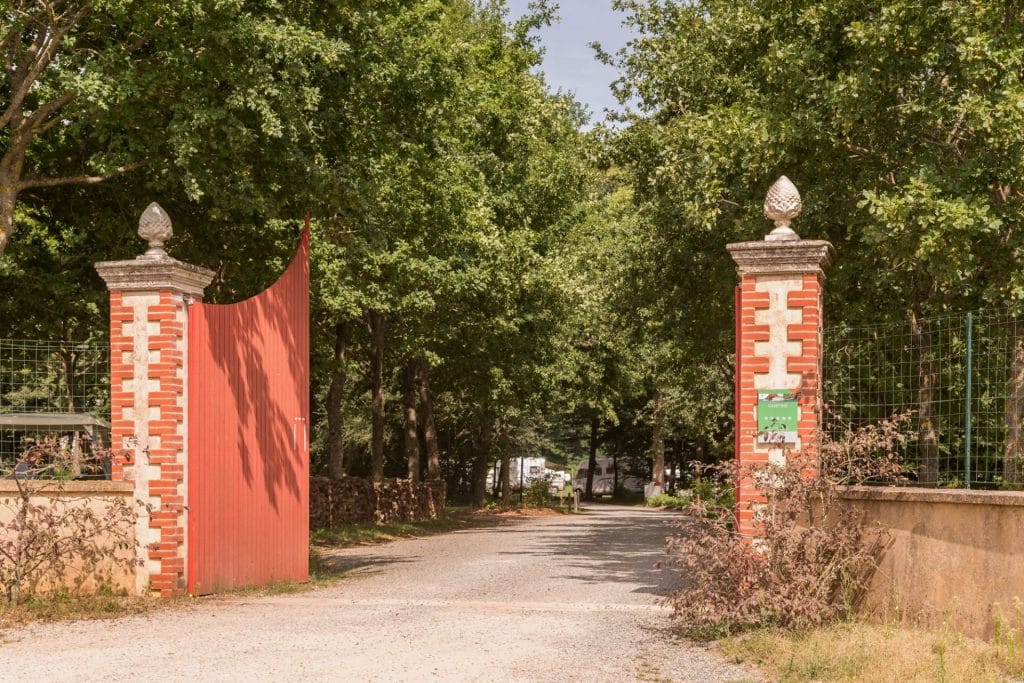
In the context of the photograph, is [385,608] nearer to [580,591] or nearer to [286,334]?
[580,591]

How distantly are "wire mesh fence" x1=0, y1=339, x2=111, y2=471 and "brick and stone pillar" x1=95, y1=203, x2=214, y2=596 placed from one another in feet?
1.69

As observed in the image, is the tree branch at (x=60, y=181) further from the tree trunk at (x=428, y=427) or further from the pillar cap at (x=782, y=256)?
the tree trunk at (x=428, y=427)

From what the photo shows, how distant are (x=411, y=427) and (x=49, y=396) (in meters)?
19.3

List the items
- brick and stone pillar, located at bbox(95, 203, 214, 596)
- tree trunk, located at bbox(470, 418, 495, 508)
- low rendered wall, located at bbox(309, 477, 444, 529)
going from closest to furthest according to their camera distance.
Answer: brick and stone pillar, located at bbox(95, 203, 214, 596), low rendered wall, located at bbox(309, 477, 444, 529), tree trunk, located at bbox(470, 418, 495, 508)

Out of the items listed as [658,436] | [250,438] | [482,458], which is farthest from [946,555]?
[658,436]

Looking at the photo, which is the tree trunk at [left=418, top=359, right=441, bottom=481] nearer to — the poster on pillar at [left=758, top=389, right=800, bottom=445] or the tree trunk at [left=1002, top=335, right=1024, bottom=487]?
the poster on pillar at [left=758, top=389, right=800, bottom=445]

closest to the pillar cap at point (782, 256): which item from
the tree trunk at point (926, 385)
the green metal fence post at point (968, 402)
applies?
the tree trunk at point (926, 385)

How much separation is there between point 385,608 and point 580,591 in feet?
8.60

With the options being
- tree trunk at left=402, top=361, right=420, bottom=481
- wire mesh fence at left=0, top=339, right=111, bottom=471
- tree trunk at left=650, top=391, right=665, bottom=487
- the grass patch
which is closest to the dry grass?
the grass patch

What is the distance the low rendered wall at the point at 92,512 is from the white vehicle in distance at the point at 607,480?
145 ft

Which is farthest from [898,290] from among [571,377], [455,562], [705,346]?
[571,377]

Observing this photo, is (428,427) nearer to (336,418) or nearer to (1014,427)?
(336,418)

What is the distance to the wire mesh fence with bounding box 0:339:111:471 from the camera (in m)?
12.2

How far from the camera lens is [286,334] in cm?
1325
